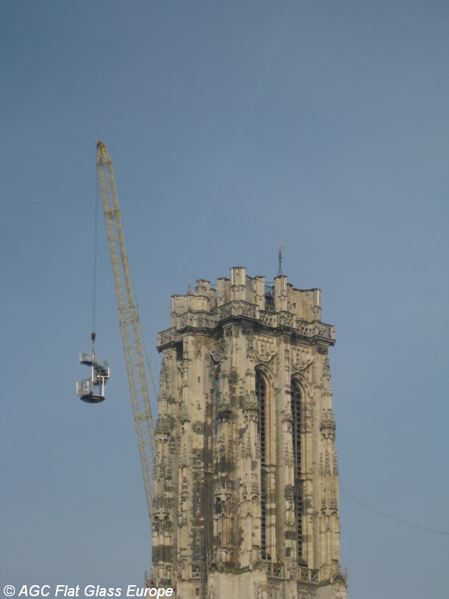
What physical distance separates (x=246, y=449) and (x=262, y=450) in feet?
14.6

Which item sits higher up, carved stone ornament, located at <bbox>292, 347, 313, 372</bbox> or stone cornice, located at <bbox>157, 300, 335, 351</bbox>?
stone cornice, located at <bbox>157, 300, 335, 351</bbox>

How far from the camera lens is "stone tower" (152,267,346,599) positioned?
135 m

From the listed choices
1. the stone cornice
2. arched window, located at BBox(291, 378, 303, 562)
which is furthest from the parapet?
arched window, located at BBox(291, 378, 303, 562)

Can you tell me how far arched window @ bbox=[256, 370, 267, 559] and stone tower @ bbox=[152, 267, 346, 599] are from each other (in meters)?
0.13

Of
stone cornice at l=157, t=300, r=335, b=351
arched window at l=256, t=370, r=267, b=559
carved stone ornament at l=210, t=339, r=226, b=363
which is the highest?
stone cornice at l=157, t=300, r=335, b=351

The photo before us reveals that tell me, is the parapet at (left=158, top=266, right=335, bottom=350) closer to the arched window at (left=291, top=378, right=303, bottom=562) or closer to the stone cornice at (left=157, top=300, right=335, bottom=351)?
the stone cornice at (left=157, top=300, right=335, bottom=351)

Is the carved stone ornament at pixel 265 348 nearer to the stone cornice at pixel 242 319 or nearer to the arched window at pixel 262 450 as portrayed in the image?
the stone cornice at pixel 242 319

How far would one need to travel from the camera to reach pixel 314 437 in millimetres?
144375

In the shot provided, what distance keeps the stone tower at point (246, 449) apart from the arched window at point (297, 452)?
0.10 metres

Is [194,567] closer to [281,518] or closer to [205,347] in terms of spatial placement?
[281,518]

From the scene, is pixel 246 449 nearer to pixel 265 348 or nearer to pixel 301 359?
pixel 265 348

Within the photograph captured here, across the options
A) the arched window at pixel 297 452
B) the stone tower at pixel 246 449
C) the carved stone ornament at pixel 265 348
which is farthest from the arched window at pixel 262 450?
the arched window at pixel 297 452

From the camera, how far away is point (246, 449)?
136m

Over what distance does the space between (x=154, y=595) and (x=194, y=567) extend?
5.01m
